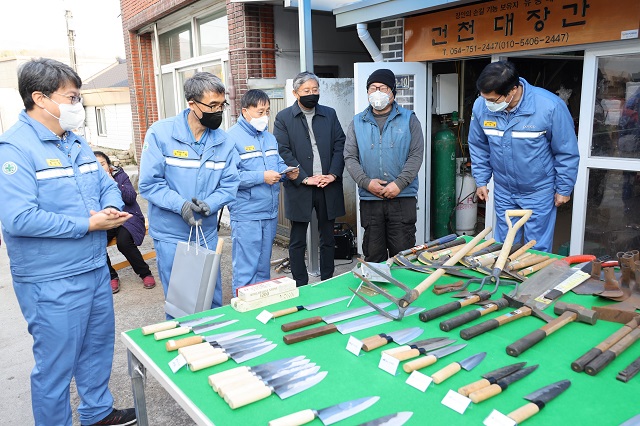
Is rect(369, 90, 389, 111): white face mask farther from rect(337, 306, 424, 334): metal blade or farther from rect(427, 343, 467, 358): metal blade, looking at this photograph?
rect(427, 343, 467, 358): metal blade

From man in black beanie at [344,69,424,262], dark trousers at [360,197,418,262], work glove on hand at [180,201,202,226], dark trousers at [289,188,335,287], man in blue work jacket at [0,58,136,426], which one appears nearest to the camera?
man in blue work jacket at [0,58,136,426]

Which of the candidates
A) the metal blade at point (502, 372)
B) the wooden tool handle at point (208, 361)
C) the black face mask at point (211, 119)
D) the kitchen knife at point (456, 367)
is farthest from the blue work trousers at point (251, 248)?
the metal blade at point (502, 372)

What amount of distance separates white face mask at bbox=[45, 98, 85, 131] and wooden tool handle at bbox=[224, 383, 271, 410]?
1.80 m

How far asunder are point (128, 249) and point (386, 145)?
10.4 feet

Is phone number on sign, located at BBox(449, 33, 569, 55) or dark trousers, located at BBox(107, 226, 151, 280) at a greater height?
phone number on sign, located at BBox(449, 33, 569, 55)

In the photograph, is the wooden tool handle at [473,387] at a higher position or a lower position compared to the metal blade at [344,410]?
higher

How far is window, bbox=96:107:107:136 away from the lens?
22648 mm

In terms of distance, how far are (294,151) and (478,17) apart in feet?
7.41

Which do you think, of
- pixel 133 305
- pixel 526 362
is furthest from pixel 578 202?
pixel 133 305

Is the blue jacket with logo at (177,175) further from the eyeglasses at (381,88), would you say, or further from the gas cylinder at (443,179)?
the gas cylinder at (443,179)

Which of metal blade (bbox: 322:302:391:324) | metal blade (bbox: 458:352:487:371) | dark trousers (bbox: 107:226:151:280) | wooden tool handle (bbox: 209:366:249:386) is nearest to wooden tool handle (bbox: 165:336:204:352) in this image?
wooden tool handle (bbox: 209:366:249:386)

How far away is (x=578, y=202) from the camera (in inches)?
183

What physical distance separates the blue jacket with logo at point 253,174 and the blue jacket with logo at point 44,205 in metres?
1.55

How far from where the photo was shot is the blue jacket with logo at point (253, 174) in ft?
14.0
